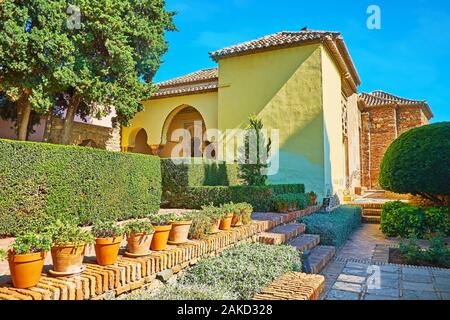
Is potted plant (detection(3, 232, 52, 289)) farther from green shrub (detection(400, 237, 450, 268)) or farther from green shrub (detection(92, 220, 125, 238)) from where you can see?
green shrub (detection(400, 237, 450, 268))

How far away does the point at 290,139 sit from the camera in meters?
11.7

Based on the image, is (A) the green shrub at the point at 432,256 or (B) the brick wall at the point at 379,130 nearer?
(A) the green shrub at the point at 432,256

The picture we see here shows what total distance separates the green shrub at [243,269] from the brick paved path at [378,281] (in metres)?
0.88

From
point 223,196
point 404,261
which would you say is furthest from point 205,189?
point 404,261

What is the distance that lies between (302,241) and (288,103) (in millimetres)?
6997

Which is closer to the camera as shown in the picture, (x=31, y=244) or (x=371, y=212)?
(x=31, y=244)

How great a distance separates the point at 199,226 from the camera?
4.04 meters

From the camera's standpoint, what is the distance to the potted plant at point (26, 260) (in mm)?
2227

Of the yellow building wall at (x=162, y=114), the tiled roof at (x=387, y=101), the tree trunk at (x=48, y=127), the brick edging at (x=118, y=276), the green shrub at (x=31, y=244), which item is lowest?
the brick edging at (x=118, y=276)

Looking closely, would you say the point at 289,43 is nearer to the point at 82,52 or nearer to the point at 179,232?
the point at 82,52

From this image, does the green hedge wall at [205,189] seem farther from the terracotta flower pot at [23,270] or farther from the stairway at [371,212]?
the terracotta flower pot at [23,270]

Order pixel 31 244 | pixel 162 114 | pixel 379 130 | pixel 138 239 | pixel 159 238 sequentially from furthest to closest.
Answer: pixel 379 130 → pixel 162 114 → pixel 159 238 → pixel 138 239 → pixel 31 244

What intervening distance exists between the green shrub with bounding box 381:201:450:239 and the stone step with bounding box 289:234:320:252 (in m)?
3.67

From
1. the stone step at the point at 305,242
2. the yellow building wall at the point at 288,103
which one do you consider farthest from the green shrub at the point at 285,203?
the yellow building wall at the point at 288,103
